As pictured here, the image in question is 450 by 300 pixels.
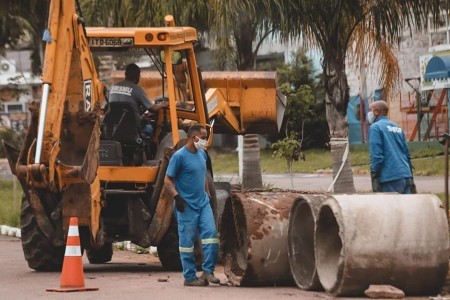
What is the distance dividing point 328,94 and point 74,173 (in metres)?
6.54

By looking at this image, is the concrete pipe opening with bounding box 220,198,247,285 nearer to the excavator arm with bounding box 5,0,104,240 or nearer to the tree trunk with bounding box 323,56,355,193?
the excavator arm with bounding box 5,0,104,240

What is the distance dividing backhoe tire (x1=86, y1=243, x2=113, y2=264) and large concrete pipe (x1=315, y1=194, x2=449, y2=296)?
5672 mm

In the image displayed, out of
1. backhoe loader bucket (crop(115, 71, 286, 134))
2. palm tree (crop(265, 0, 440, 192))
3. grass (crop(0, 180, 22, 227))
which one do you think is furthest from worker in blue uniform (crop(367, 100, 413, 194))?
grass (crop(0, 180, 22, 227))

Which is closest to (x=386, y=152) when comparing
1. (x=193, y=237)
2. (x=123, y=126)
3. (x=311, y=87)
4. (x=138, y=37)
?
(x=193, y=237)

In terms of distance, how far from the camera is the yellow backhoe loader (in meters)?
14.2

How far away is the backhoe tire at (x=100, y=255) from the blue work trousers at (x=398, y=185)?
165 inches

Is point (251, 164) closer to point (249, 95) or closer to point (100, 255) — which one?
point (249, 95)

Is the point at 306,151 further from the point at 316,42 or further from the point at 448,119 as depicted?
the point at 316,42

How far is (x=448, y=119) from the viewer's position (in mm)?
36094

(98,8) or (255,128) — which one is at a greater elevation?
(98,8)

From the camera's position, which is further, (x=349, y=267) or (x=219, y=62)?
(x=219, y=62)

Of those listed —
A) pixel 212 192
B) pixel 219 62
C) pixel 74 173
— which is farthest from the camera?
pixel 219 62

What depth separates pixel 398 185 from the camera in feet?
48.0

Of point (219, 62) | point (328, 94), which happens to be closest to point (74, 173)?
point (328, 94)
